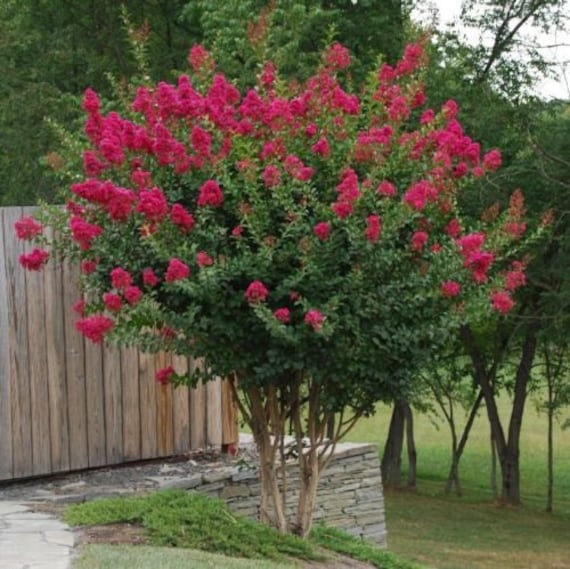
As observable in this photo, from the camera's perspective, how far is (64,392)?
8.32 meters

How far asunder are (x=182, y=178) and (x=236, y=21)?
9459mm

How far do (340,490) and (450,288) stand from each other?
9.52 ft

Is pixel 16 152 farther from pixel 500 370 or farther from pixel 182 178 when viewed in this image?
pixel 182 178

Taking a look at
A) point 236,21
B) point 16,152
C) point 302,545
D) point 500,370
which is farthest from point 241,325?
point 500,370

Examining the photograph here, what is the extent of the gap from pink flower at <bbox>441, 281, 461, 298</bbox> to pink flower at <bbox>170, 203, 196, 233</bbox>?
4.63 feet

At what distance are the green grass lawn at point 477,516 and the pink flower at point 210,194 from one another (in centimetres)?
801

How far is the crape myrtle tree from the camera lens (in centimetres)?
653

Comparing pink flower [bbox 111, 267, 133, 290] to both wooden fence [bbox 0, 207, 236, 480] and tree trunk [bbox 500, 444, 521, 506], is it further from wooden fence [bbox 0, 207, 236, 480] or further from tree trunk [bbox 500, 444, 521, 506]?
tree trunk [bbox 500, 444, 521, 506]

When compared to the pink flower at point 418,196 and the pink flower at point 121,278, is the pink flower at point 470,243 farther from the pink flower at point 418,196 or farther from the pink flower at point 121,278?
the pink flower at point 121,278

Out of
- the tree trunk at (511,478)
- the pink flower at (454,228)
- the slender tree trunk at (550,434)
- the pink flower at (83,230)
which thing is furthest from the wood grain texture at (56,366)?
the tree trunk at (511,478)

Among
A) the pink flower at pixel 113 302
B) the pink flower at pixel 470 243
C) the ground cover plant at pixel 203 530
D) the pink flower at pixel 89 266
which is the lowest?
the ground cover plant at pixel 203 530

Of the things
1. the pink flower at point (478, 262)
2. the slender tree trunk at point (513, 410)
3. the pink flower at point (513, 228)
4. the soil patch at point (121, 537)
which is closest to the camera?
the soil patch at point (121, 537)

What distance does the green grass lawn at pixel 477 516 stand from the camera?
1480cm

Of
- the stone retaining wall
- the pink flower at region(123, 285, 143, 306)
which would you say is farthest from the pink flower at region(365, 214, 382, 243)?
the stone retaining wall
